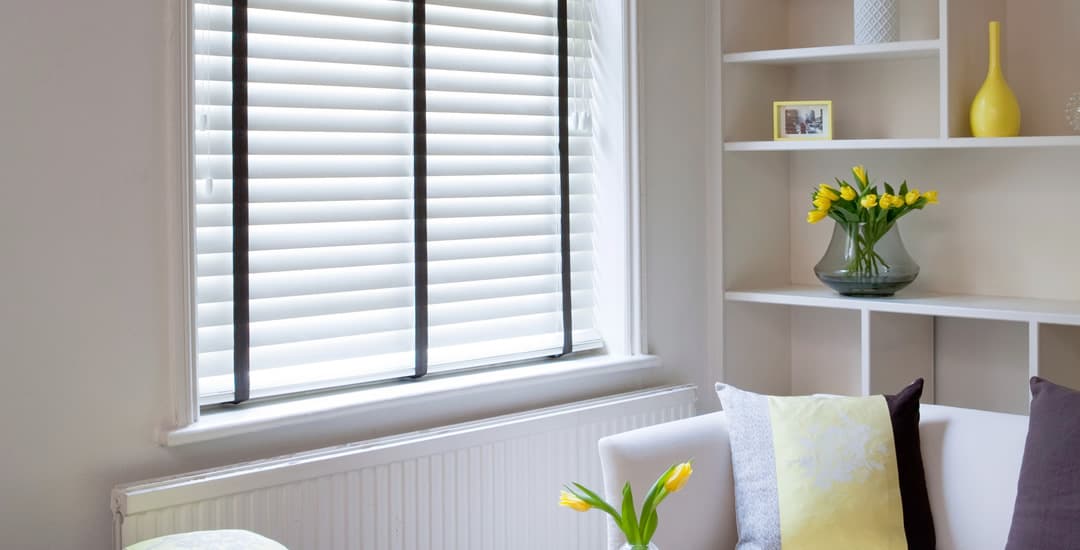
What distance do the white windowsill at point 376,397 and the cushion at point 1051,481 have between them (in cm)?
114

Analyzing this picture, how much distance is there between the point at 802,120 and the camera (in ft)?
10.1

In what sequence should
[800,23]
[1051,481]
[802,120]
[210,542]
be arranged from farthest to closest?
1. [800,23]
2. [802,120]
3. [1051,481]
4. [210,542]

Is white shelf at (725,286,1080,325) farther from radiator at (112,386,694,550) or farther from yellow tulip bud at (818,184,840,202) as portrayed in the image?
radiator at (112,386,694,550)

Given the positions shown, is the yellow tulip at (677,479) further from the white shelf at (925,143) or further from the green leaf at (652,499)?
the white shelf at (925,143)

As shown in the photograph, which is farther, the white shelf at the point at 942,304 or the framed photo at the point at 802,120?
the framed photo at the point at 802,120

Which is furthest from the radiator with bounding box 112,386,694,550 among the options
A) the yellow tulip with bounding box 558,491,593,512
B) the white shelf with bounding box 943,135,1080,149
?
the white shelf with bounding box 943,135,1080,149

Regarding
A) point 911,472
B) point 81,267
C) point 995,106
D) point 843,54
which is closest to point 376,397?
point 81,267

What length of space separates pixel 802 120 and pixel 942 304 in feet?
2.13

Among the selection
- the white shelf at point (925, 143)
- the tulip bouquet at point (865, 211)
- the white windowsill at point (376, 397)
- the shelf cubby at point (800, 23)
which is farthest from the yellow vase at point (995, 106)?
the white windowsill at point (376, 397)

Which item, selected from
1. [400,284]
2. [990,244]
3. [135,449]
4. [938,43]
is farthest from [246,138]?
[990,244]

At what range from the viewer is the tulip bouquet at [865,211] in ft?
9.47

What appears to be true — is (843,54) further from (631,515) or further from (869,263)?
(631,515)

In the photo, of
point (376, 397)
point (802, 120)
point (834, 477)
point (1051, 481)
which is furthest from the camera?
point (802, 120)

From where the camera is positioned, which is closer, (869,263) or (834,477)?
(834,477)
